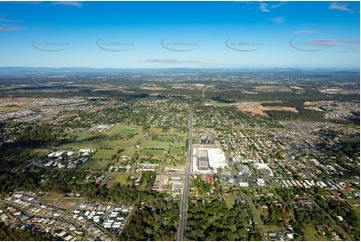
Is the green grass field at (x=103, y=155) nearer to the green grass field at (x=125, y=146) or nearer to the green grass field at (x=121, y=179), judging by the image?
the green grass field at (x=125, y=146)

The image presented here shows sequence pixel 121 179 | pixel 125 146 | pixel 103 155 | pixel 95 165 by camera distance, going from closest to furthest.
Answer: pixel 121 179 < pixel 95 165 < pixel 103 155 < pixel 125 146

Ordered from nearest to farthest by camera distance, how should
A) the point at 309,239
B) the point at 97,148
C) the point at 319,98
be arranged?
1. the point at 309,239
2. the point at 97,148
3. the point at 319,98

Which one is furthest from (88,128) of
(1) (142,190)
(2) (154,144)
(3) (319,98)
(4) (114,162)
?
(3) (319,98)

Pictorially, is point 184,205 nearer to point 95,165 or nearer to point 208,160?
Answer: point 208,160

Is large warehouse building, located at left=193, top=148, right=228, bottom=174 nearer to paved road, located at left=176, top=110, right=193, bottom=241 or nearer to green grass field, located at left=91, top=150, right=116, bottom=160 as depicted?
paved road, located at left=176, top=110, right=193, bottom=241

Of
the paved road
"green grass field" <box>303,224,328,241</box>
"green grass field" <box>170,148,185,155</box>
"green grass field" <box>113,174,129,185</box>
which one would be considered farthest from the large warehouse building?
"green grass field" <box>303,224,328,241</box>

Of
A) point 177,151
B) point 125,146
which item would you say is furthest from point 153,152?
point 125,146

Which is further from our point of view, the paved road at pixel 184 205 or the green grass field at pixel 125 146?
the green grass field at pixel 125 146

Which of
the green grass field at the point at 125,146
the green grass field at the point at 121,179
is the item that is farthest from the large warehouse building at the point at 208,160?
the green grass field at the point at 121,179

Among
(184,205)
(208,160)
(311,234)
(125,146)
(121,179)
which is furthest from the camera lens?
(125,146)

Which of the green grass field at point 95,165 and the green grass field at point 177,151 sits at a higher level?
the green grass field at point 177,151

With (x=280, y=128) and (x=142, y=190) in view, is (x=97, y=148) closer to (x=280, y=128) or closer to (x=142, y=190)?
(x=142, y=190)
